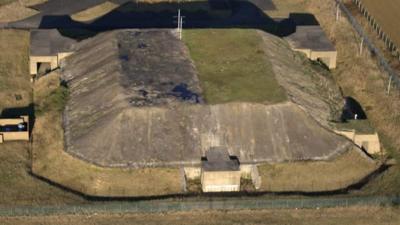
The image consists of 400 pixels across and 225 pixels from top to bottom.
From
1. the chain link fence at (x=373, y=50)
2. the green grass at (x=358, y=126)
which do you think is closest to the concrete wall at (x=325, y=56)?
the chain link fence at (x=373, y=50)

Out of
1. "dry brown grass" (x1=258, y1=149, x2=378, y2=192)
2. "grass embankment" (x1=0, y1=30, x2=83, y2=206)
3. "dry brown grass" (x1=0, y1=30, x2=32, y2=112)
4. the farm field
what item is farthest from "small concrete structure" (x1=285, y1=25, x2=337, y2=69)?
"grass embankment" (x1=0, y1=30, x2=83, y2=206)

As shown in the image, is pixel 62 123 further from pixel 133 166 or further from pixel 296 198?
pixel 296 198

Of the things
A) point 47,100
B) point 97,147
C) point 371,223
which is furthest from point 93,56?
point 371,223

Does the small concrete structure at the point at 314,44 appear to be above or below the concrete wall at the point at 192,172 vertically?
above

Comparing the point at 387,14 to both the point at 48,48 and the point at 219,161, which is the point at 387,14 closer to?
the point at 219,161

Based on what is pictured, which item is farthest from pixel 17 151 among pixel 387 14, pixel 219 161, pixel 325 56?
pixel 387 14

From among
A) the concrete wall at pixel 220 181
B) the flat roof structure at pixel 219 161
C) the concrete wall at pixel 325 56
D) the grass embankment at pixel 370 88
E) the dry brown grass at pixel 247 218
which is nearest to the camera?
the dry brown grass at pixel 247 218

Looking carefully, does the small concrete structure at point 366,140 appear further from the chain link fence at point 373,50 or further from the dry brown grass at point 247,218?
the chain link fence at point 373,50

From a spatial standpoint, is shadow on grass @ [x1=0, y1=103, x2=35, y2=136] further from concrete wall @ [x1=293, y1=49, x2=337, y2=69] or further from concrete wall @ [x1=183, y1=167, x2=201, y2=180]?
concrete wall @ [x1=293, y1=49, x2=337, y2=69]
